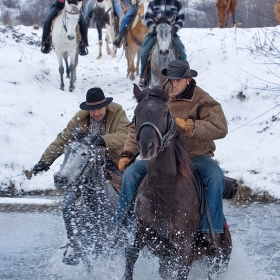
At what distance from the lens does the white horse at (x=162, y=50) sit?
11047mm

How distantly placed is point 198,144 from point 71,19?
10.3 metres

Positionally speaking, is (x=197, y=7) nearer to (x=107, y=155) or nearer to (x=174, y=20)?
(x=174, y=20)

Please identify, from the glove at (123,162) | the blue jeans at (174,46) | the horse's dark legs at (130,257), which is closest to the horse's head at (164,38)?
the blue jeans at (174,46)

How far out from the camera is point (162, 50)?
11031 millimetres

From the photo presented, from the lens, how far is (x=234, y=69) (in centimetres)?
1428

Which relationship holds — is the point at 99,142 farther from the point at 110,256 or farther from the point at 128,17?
the point at 128,17

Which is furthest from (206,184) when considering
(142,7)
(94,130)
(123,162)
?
(142,7)

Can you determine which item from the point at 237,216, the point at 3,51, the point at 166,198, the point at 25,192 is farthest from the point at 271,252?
the point at 3,51

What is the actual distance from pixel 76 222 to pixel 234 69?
9572mm

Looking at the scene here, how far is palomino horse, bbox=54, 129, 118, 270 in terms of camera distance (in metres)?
5.30

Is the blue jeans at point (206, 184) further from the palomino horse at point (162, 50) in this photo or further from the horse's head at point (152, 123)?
the palomino horse at point (162, 50)

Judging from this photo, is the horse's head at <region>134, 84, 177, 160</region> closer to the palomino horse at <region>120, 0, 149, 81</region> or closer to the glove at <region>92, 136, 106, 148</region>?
the glove at <region>92, 136, 106, 148</region>

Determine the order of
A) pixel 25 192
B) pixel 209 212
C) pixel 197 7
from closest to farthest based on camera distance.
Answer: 1. pixel 209 212
2. pixel 25 192
3. pixel 197 7

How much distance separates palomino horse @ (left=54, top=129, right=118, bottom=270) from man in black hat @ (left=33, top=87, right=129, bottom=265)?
75 millimetres
